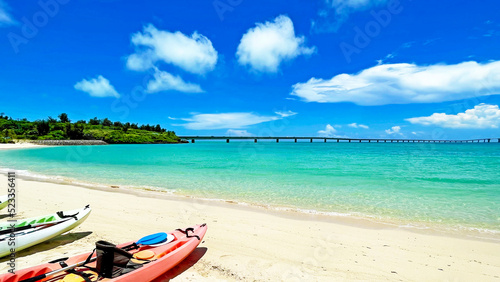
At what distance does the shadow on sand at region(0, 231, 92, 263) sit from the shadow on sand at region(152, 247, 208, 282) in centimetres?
306

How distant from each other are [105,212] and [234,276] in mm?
5945

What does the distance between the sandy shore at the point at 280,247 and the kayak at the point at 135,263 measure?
1.45ft

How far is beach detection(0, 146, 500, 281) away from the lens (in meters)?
4.90

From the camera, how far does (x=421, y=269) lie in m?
5.10

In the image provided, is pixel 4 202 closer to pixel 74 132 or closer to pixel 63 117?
pixel 74 132

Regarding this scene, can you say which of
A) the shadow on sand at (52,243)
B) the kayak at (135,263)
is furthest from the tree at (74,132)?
the kayak at (135,263)

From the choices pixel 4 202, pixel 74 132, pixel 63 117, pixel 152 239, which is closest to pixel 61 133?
pixel 74 132

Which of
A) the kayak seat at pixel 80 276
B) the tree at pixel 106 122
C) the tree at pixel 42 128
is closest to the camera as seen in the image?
the kayak seat at pixel 80 276

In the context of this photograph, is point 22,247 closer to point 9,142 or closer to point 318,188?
point 318,188

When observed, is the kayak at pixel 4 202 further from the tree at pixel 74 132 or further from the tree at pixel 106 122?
the tree at pixel 106 122

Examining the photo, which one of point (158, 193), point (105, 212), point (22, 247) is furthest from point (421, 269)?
point (158, 193)

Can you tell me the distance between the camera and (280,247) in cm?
604

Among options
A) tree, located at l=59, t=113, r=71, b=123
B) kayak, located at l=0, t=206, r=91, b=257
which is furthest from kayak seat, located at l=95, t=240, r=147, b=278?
tree, located at l=59, t=113, r=71, b=123

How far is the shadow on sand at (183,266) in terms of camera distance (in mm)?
4660
